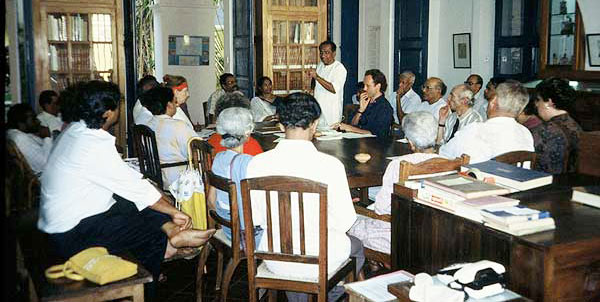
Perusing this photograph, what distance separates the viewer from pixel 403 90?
689 centimetres

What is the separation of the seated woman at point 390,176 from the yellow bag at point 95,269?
4.30ft

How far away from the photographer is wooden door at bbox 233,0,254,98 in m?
8.65

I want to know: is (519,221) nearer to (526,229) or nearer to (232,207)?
(526,229)

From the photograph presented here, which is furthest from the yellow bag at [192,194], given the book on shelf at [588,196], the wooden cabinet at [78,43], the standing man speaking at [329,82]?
the wooden cabinet at [78,43]

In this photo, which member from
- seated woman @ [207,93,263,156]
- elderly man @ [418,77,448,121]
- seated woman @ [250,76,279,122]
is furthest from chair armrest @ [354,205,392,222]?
seated woman @ [250,76,279,122]

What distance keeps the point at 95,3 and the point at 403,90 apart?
393 centimetres

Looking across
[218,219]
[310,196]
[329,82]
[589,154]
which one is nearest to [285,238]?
[310,196]

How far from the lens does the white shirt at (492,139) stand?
3.63 meters

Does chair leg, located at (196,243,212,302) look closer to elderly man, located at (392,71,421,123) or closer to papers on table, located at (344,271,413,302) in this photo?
papers on table, located at (344,271,413,302)

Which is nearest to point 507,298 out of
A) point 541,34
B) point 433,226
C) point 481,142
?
point 433,226

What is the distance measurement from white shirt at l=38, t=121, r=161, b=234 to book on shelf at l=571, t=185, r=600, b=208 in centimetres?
198

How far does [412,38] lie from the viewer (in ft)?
26.6

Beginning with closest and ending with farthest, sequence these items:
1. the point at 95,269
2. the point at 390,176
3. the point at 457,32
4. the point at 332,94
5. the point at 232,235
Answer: the point at 95,269, the point at 232,235, the point at 390,176, the point at 332,94, the point at 457,32

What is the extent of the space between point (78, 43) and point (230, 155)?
5273mm
